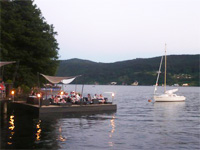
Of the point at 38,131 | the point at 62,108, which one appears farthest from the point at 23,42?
the point at 38,131

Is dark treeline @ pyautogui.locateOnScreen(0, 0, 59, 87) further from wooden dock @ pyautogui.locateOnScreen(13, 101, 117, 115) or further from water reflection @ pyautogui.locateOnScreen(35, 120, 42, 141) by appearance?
water reflection @ pyautogui.locateOnScreen(35, 120, 42, 141)

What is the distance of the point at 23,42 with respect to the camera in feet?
156

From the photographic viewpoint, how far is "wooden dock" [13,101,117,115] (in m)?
28.8

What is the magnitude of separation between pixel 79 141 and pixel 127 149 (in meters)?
3.11

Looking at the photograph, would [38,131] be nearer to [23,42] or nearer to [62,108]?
[62,108]

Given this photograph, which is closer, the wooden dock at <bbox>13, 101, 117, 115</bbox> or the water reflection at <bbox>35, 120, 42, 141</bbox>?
the water reflection at <bbox>35, 120, 42, 141</bbox>

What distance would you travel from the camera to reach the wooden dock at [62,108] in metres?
28.8

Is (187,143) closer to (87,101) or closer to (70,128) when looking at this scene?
(70,128)

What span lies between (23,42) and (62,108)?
20972mm

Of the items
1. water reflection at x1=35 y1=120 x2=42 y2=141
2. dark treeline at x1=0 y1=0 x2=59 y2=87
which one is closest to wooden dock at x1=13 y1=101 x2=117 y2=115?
water reflection at x1=35 y1=120 x2=42 y2=141

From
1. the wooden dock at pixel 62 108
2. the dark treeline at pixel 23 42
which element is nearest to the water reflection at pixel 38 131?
the wooden dock at pixel 62 108

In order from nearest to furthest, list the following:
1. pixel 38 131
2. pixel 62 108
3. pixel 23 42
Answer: pixel 38 131, pixel 62 108, pixel 23 42

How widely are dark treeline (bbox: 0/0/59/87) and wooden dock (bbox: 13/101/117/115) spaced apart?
12893 mm

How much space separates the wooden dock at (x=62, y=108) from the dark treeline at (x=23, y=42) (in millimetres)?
12893
